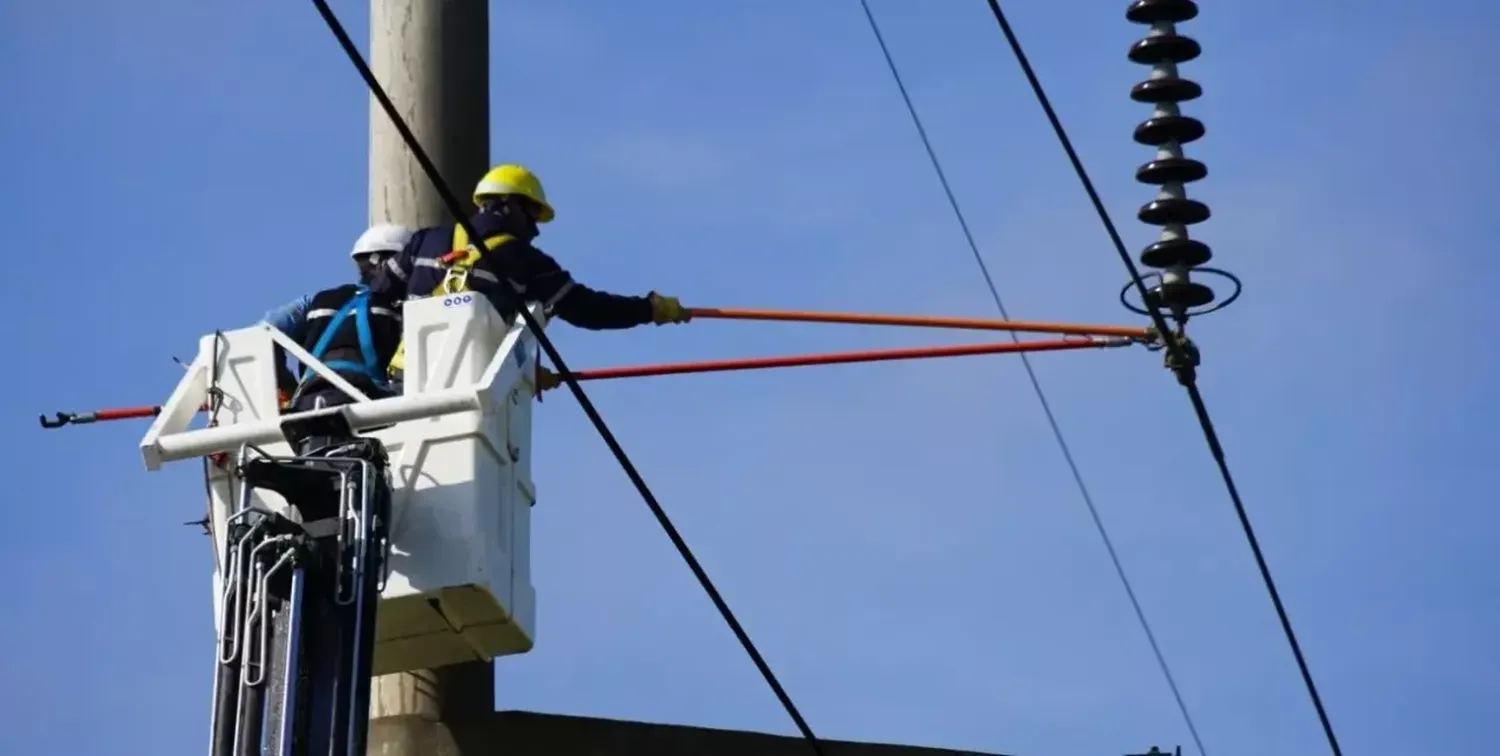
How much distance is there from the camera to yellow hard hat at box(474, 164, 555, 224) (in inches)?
456

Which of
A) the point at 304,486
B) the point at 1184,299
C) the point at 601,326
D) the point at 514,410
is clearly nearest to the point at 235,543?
the point at 304,486

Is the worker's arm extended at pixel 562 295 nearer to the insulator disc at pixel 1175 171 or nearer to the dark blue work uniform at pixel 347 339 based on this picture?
the dark blue work uniform at pixel 347 339

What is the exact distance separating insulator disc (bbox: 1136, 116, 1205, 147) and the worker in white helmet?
2675mm

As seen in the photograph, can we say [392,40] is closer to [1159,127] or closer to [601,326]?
[601,326]

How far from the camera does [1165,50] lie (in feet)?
37.7

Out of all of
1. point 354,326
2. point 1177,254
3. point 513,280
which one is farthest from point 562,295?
point 1177,254

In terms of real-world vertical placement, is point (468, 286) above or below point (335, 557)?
above

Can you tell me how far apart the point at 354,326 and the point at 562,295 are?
792mm

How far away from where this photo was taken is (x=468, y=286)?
437 inches

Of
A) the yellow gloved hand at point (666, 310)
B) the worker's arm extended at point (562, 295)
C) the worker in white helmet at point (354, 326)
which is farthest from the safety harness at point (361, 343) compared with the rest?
the yellow gloved hand at point (666, 310)

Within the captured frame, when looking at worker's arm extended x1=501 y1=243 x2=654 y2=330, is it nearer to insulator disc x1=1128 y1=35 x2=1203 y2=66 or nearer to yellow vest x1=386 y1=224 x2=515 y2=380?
yellow vest x1=386 y1=224 x2=515 y2=380

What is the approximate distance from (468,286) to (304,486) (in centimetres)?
110

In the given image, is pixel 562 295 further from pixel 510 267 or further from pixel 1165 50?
pixel 1165 50

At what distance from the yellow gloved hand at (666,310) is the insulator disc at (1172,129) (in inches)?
70.1
